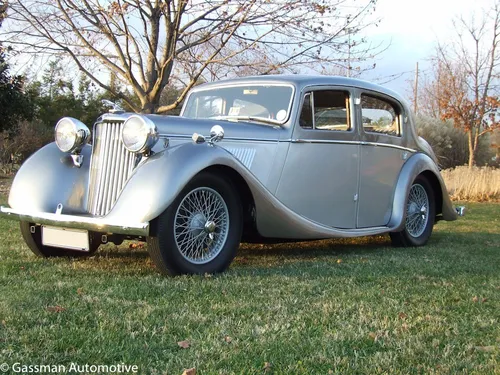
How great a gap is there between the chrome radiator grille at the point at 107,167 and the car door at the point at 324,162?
141 cm

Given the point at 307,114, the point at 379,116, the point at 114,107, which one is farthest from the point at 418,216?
the point at 114,107

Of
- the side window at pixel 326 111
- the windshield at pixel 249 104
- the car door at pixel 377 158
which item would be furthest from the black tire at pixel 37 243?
the car door at pixel 377 158

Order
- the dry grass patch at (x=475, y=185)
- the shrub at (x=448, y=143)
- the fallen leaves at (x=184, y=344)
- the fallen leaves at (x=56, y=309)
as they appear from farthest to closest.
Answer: the shrub at (x=448, y=143)
the dry grass patch at (x=475, y=185)
the fallen leaves at (x=56, y=309)
the fallen leaves at (x=184, y=344)

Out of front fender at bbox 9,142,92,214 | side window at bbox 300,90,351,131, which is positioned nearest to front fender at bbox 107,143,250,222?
front fender at bbox 9,142,92,214

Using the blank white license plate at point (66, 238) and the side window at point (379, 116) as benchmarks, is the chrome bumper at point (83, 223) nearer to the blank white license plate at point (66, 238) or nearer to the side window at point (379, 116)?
the blank white license plate at point (66, 238)

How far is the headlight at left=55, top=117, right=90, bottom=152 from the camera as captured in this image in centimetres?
487

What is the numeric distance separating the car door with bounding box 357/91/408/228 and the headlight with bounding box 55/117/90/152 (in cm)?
275

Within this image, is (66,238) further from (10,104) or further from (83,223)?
(10,104)

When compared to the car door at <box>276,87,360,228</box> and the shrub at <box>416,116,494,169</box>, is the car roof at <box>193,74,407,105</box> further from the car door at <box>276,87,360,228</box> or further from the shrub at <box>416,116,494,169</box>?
the shrub at <box>416,116,494,169</box>

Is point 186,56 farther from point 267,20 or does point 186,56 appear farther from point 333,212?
point 333,212

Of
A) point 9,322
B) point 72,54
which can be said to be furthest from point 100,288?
point 72,54

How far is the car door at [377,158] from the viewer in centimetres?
597

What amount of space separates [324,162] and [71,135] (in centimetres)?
231

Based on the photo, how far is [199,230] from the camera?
14.4 feet
